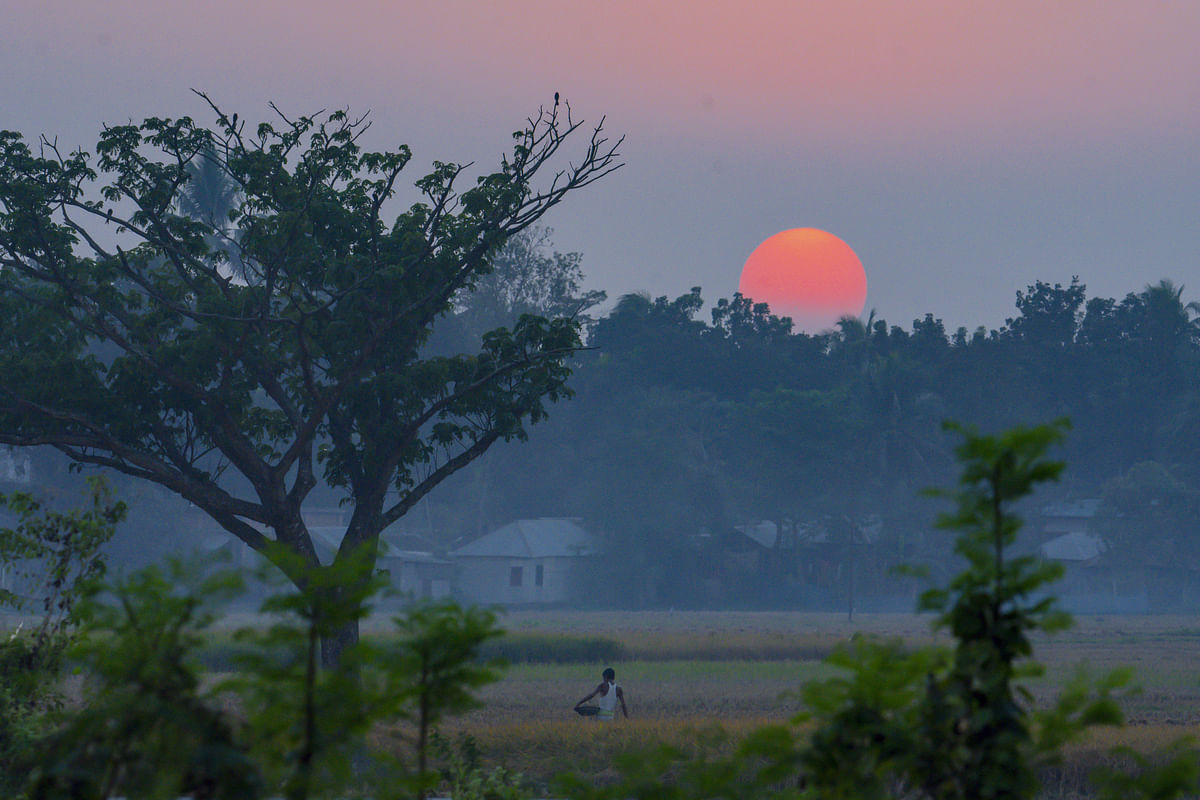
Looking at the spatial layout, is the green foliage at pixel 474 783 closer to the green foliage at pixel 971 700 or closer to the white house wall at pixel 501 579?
the green foliage at pixel 971 700

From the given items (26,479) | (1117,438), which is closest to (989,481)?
(26,479)

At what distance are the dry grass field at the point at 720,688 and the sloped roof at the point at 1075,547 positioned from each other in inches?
704

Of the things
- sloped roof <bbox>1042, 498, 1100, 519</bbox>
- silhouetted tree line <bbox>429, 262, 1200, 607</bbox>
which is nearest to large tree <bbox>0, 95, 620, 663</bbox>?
silhouetted tree line <bbox>429, 262, 1200, 607</bbox>

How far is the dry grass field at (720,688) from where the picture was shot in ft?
55.2

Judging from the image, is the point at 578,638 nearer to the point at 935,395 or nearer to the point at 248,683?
the point at 248,683

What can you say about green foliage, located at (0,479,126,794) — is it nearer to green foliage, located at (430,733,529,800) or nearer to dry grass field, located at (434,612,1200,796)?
green foliage, located at (430,733,529,800)

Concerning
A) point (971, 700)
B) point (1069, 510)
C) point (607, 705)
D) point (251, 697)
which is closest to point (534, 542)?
point (1069, 510)

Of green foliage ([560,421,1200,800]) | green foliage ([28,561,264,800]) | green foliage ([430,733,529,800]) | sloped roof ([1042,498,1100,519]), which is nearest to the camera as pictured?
green foliage ([28,561,264,800])

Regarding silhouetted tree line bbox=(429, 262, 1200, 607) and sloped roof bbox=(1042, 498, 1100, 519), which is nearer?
silhouetted tree line bbox=(429, 262, 1200, 607)

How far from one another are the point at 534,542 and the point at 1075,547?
34.7 m

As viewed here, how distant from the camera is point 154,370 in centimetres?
1652

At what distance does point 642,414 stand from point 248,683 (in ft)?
250

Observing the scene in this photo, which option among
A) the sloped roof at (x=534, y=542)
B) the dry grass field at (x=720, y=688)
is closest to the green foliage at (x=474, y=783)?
the dry grass field at (x=720, y=688)

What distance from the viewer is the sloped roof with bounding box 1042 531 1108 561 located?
77812 mm
